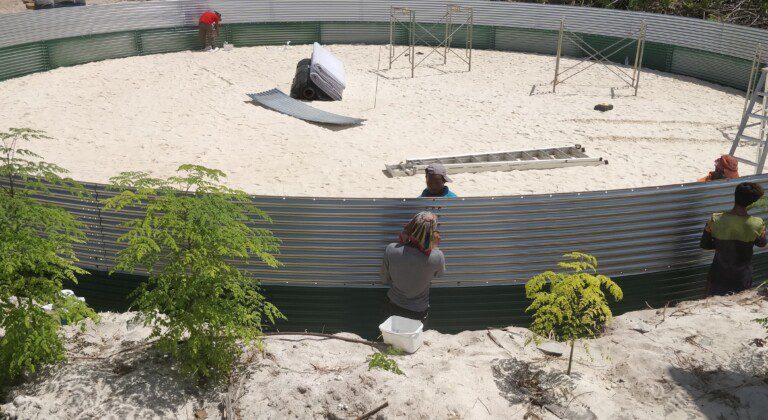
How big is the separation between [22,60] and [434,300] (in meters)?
15.4

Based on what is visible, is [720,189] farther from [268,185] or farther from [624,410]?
[268,185]

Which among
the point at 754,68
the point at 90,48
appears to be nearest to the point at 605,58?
the point at 754,68

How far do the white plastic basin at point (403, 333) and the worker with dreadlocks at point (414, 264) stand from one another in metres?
0.17

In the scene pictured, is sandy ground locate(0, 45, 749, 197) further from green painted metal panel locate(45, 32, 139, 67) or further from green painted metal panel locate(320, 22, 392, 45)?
green painted metal panel locate(320, 22, 392, 45)

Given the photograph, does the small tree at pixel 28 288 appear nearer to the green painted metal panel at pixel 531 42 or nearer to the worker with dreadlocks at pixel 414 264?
the worker with dreadlocks at pixel 414 264

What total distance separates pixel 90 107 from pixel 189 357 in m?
12.2

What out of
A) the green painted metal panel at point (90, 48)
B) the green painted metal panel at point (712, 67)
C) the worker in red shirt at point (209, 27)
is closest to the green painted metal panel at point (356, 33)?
the worker in red shirt at point (209, 27)

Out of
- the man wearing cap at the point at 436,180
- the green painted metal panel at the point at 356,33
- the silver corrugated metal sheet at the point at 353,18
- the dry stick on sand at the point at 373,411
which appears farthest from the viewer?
the green painted metal panel at the point at 356,33

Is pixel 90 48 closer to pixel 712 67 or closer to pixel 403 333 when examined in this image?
pixel 712 67

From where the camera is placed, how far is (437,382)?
19.5 feet

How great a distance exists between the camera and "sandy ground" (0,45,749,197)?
43.5 ft

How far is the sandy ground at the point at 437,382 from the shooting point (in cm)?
565

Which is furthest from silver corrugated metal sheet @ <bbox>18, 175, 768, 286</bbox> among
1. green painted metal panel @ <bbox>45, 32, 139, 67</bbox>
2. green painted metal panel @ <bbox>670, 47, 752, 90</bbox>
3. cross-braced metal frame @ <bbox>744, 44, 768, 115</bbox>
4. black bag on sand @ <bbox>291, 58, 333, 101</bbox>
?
green painted metal panel @ <bbox>45, 32, 139, 67</bbox>

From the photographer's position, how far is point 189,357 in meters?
5.93
